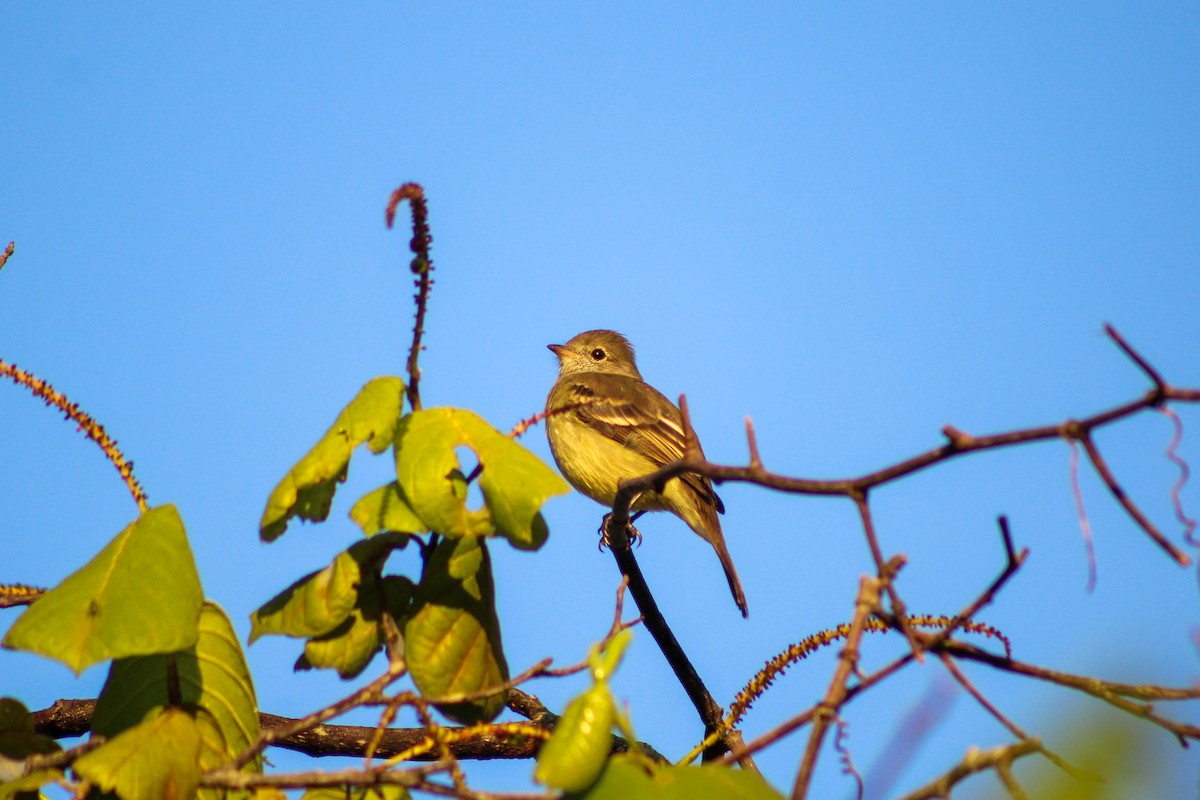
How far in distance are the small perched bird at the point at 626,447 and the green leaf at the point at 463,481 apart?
5551 millimetres

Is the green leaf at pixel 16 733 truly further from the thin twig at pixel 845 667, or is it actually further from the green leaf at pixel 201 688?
the thin twig at pixel 845 667

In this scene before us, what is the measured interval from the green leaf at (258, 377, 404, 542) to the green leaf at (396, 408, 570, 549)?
0.06m

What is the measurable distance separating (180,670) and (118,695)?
0.16 metres

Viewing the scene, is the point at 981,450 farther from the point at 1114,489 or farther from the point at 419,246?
the point at 419,246

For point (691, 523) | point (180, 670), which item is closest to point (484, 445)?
point (180, 670)

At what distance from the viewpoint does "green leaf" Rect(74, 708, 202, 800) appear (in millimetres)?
2660

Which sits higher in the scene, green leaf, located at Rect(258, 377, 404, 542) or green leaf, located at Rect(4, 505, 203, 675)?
green leaf, located at Rect(258, 377, 404, 542)

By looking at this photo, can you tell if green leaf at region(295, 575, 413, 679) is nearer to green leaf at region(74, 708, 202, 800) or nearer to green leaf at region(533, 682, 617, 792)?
green leaf at region(74, 708, 202, 800)

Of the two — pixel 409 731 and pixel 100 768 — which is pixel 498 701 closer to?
pixel 100 768

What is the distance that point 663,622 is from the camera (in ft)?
18.3

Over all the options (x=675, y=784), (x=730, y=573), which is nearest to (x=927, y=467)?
(x=675, y=784)

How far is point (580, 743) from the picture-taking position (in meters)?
2.12

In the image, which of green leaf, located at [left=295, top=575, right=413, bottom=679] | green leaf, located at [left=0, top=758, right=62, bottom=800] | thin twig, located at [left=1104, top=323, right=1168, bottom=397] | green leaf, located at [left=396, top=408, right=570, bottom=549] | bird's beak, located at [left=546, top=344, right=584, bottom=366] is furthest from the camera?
bird's beak, located at [left=546, top=344, right=584, bottom=366]

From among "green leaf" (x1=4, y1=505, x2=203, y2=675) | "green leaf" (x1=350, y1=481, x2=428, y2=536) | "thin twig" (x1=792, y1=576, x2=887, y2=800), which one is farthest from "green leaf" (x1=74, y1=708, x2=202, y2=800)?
"thin twig" (x1=792, y1=576, x2=887, y2=800)
